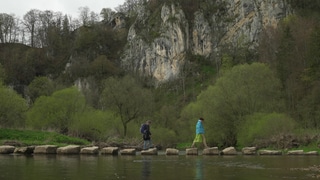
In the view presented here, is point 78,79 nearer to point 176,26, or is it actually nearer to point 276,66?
point 176,26

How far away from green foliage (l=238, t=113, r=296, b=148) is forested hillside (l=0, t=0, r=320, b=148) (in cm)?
10

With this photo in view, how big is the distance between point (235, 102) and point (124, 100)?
22.8 meters

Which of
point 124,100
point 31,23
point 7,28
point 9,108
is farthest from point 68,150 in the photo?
point 31,23

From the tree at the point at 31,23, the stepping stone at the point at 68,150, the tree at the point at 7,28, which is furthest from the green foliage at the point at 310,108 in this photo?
the tree at the point at 31,23

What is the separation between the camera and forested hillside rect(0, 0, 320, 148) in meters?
48.6

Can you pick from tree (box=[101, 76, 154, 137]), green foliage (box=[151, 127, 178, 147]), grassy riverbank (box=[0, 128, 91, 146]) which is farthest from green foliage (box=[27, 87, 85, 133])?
grassy riverbank (box=[0, 128, 91, 146])

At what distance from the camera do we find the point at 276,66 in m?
70.1

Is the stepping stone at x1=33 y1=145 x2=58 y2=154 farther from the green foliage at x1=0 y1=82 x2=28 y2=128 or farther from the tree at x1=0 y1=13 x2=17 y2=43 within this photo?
the tree at x1=0 y1=13 x2=17 y2=43

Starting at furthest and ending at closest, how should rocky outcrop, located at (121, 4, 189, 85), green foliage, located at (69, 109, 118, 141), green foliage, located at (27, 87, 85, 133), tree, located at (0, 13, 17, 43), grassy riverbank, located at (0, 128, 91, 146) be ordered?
rocky outcrop, located at (121, 4, 189, 85)
tree, located at (0, 13, 17, 43)
green foliage, located at (27, 87, 85, 133)
green foliage, located at (69, 109, 118, 141)
grassy riverbank, located at (0, 128, 91, 146)

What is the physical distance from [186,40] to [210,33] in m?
9.16

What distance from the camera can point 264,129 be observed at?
41.4 m

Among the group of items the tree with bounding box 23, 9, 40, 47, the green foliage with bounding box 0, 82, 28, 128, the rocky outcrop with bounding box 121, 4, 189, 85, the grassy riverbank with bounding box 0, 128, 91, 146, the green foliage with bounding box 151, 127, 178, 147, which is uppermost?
the tree with bounding box 23, 9, 40, 47

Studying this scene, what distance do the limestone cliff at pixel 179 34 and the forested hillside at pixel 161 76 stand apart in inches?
16.7

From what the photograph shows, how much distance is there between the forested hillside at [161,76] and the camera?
48.6 meters
